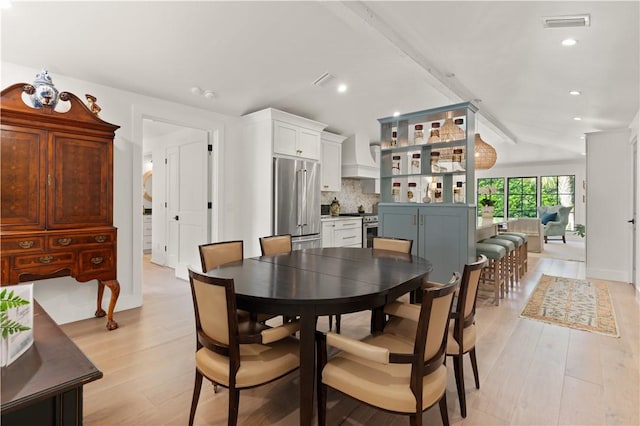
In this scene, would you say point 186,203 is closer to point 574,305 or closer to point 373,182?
point 373,182

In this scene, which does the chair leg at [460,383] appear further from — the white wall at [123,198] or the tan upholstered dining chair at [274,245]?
the white wall at [123,198]

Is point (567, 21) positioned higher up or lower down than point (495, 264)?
higher up

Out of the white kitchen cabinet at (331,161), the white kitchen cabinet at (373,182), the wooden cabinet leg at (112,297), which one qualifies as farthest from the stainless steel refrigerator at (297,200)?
the white kitchen cabinet at (373,182)

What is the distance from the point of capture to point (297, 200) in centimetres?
459

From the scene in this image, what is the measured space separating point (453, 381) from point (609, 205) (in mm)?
4767

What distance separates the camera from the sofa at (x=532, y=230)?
7484 millimetres

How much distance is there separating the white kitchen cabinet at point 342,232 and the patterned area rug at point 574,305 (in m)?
2.77

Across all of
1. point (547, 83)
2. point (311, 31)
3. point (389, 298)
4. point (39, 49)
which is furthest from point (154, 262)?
point (547, 83)

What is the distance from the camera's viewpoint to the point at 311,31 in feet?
9.66

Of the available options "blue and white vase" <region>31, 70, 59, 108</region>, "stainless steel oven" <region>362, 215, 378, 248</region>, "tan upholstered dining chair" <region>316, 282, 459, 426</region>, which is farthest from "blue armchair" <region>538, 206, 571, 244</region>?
"blue and white vase" <region>31, 70, 59, 108</region>

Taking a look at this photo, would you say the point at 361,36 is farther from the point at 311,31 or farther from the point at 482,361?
the point at 482,361

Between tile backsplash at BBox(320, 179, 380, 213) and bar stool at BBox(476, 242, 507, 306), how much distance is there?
116 inches

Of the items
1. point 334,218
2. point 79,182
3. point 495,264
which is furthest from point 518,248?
point 79,182

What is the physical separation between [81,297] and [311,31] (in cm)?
348
